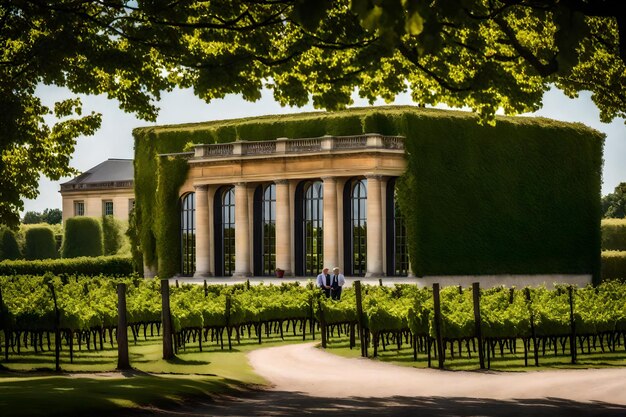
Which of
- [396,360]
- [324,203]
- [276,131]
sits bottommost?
[396,360]

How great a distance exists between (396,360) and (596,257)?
136 ft

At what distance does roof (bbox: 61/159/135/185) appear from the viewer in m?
116

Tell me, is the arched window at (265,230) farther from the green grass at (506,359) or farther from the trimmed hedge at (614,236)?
the green grass at (506,359)

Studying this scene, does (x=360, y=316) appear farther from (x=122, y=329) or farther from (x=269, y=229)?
(x=269, y=229)

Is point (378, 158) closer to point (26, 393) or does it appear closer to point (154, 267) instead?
point (154, 267)

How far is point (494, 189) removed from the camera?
6306 centimetres

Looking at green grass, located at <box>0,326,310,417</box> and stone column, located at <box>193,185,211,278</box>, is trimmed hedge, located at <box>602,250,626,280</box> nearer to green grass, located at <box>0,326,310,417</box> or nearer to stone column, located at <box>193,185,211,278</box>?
stone column, located at <box>193,185,211,278</box>

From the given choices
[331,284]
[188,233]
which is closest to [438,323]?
[331,284]

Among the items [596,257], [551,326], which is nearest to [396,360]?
[551,326]

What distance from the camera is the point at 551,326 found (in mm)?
25828

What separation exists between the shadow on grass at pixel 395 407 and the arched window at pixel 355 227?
45.3 meters

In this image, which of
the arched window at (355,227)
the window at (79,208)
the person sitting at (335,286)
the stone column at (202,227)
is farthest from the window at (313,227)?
the window at (79,208)

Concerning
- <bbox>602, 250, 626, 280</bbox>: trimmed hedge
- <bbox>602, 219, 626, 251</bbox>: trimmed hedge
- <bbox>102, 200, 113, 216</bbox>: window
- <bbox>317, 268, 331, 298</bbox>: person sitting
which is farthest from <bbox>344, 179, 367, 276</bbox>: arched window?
<bbox>102, 200, 113, 216</bbox>: window

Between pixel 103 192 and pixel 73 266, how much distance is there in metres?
37.2
